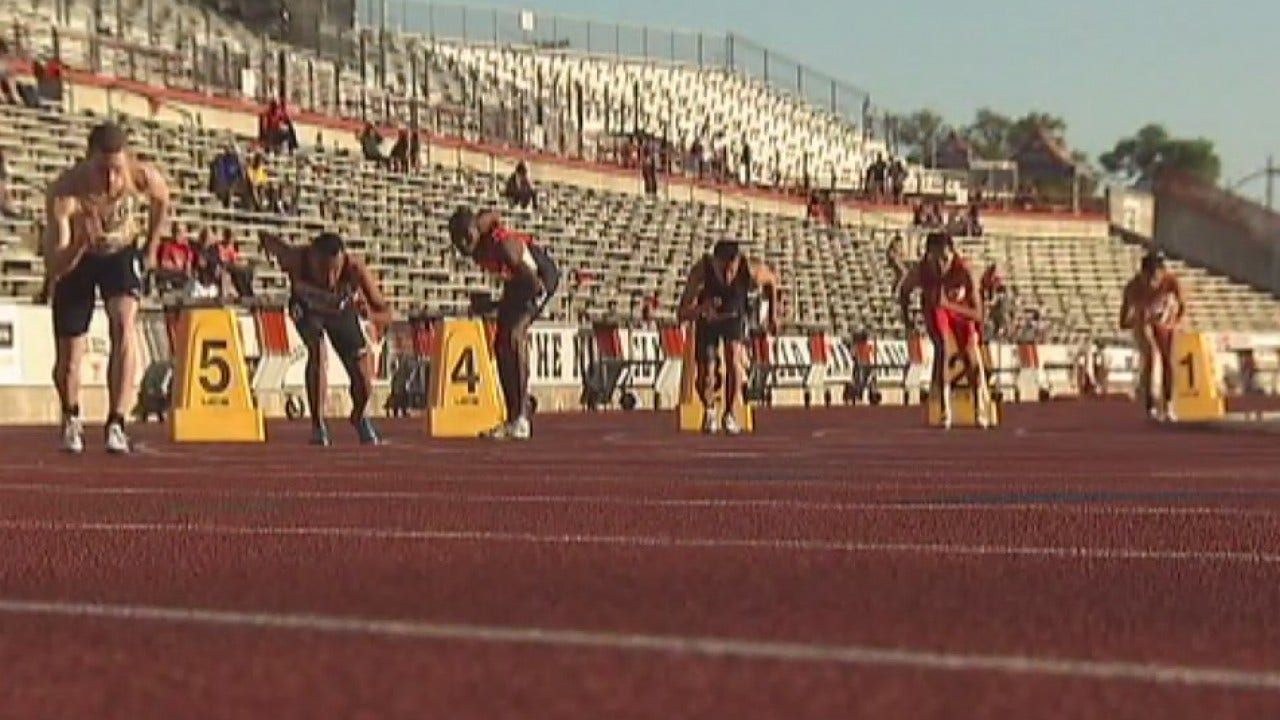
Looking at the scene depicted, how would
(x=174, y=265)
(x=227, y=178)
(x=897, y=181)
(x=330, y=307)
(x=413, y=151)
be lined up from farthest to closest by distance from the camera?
(x=897, y=181)
(x=413, y=151)
(x=227, y=178)
(x=174, y=265)
(x=330, y=307)

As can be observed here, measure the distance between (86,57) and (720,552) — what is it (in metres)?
32.1

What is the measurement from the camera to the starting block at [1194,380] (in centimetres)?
2464

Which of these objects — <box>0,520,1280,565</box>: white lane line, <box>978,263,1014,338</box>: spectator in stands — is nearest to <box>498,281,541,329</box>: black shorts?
<box>0,520,1280,565</box>: white lane line

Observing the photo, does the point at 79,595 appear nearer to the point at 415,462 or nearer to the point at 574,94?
the point at 415,462

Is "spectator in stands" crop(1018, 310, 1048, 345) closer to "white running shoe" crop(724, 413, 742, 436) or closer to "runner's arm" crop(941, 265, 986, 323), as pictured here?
"runner's arm" crop(941, 265, 986, 323)

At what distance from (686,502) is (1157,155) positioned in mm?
175318

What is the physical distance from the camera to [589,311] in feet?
118

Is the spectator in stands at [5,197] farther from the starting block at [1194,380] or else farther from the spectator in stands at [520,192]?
the spectator in stands at [520,192]

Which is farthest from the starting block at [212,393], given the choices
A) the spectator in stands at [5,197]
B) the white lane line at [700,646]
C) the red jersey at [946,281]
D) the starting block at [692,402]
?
the white lane line at [700,646]

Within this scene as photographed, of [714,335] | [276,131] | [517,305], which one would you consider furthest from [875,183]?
[517,305]

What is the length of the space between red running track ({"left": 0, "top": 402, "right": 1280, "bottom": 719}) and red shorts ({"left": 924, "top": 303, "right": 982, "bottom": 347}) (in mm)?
9099

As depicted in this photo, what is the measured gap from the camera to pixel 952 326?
19766 millimetres

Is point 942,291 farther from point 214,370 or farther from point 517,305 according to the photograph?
point 214,370

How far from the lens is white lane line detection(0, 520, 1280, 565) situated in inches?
240
